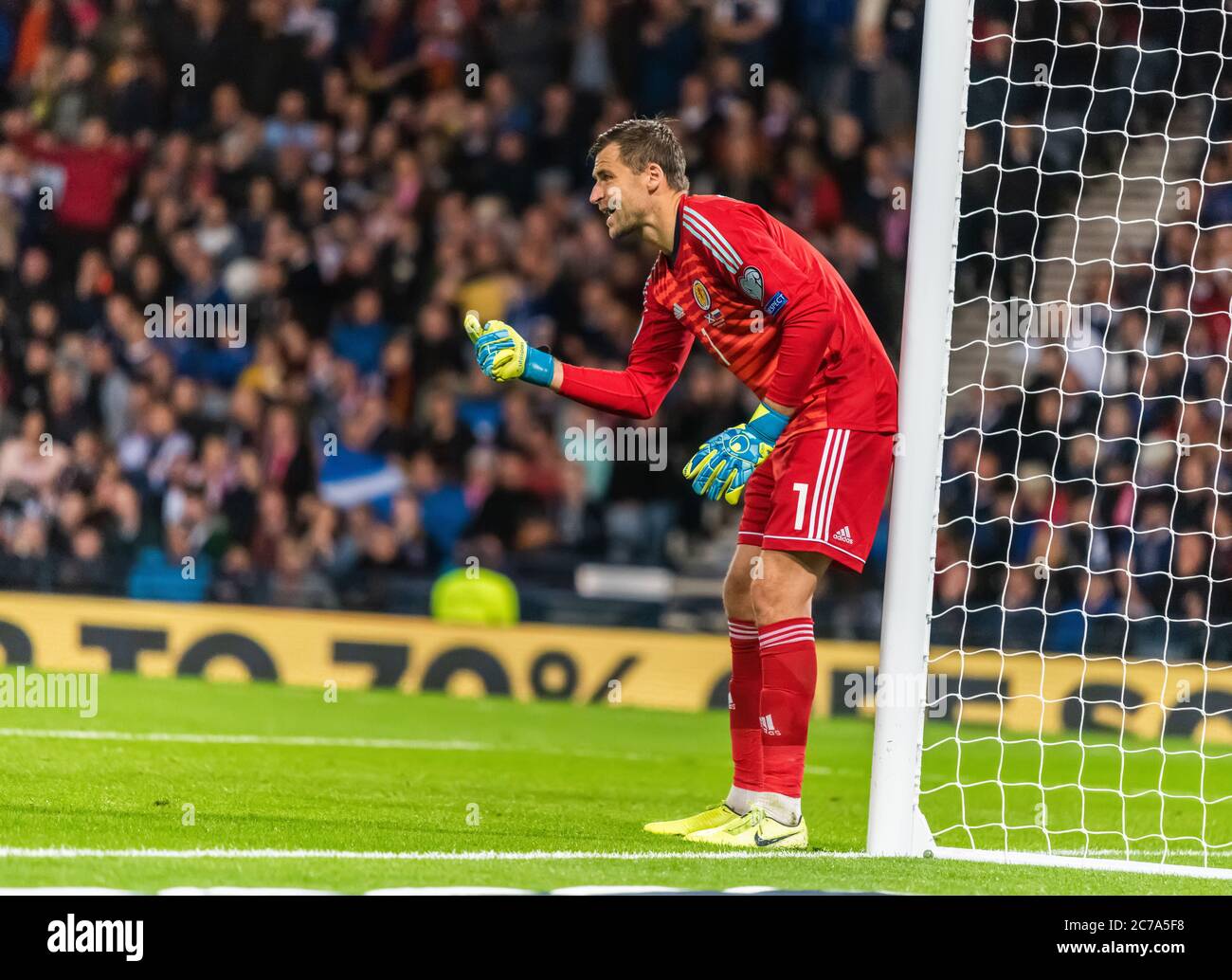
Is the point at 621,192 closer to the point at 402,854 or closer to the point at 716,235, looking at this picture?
the point at 716,235

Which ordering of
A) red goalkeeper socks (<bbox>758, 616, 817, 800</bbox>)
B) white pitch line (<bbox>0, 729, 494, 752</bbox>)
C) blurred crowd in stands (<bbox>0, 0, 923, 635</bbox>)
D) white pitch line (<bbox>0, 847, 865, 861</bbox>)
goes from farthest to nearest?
1. blurred crowd in stands (<bbox>0, 0, 923, 635</bbox>)
2. white pitch line (<bbox>0, 729, 494, 752</bbox>)
3. red goalkeeper socks (<bbox>758, 616, 817, 800</bbox>)
4. white pitch line (<bbox>0, 847, 865, 861</bbox>)

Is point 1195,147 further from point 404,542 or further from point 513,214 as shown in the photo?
point 404,542

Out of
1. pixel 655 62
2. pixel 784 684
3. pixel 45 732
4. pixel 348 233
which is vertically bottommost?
pixel 45 732

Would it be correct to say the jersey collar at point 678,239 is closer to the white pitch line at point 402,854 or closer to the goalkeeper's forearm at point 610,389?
the goalkeeper's forearm at point 610,389

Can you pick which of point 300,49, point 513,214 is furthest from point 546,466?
point 300,49

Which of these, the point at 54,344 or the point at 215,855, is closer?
the point at 215,855

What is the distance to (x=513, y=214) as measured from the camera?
48.5 feet

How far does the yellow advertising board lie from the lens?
1169 cm

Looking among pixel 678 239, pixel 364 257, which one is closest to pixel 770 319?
pixel 678 239

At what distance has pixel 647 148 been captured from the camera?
19.0 feet

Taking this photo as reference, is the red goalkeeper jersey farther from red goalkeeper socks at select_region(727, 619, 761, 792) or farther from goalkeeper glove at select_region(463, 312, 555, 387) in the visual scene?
red goalkeeper socks at select_region(727, 619, 761, 792)

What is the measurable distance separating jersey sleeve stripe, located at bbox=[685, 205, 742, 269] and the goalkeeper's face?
154 millimetres

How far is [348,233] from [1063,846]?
9768 millimetres

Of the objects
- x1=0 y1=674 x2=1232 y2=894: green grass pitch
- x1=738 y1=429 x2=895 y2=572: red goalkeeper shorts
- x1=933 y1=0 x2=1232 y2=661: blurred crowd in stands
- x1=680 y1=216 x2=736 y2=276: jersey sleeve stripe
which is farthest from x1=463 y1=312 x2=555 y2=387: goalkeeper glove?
x1=933 y1=0 x2=1232 y2=661: blurred crowd in stands
